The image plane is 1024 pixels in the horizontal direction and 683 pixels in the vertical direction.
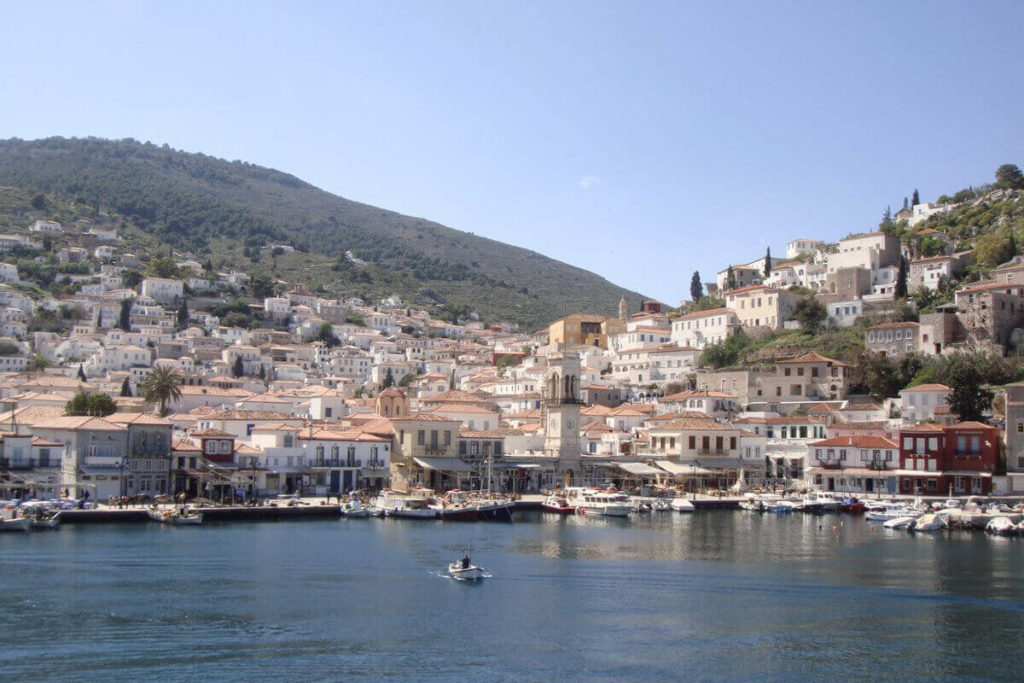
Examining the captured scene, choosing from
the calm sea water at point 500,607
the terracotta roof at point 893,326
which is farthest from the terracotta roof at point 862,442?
the calm sea water at point 500,607

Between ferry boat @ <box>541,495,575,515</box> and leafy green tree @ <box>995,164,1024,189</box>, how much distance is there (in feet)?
227

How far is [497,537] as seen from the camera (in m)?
45.2

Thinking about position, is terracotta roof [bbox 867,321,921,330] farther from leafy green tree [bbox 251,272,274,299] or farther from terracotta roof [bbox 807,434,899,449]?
leafy green tree [bbox 251,272,274,299]

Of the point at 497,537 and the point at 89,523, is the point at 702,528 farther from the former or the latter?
the point at 89,523

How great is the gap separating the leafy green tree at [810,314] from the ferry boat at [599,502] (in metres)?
30.6

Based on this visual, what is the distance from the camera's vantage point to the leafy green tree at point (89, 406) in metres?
65.6

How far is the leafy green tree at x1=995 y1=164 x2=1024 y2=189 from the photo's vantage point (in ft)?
343

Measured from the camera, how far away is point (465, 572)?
34312 mm

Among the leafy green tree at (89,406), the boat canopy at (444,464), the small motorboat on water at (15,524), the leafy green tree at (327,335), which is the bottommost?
the small motorboat on water at (15,524)

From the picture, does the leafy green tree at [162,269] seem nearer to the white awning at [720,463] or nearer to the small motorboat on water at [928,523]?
the white awning at [720,463]

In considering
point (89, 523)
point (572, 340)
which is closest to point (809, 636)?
point (89, 523)

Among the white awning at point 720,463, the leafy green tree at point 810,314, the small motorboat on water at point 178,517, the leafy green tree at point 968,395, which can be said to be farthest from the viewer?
the leafy green tree at point 810,314

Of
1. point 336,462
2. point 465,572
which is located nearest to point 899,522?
point 465,572

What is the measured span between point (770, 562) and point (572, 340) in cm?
6881
